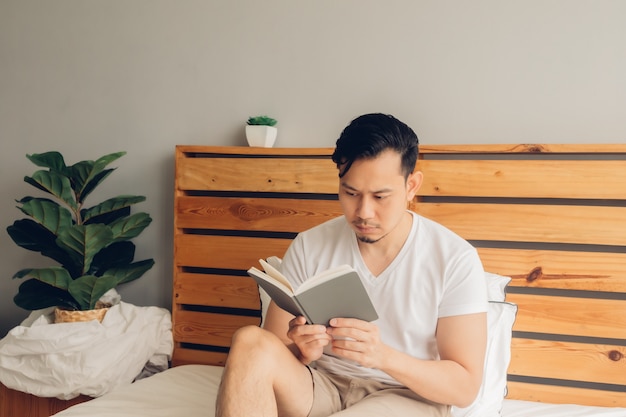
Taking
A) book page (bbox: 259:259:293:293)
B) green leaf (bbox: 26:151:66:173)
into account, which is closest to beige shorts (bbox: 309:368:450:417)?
book page (bbox: 259:259:293:293)

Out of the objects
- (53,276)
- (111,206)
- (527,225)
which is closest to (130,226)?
(111,206)

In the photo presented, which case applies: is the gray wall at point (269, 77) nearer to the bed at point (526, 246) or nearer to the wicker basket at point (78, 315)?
the bed at point (526, 246)

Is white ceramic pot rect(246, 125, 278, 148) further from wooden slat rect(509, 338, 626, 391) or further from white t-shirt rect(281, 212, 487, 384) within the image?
wooden slat rect(509, 338, 626, 391)

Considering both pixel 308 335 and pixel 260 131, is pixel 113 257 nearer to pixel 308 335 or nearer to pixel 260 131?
pixel 260 131

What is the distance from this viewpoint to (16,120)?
278cm

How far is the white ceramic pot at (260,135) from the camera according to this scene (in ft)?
7.45

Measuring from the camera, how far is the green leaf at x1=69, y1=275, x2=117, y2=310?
2148 mm

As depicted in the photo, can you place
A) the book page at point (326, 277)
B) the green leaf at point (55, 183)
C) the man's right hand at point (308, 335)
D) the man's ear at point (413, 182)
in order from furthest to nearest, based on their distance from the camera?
the green leaf at point (55, 183) < the man's ear at point (413, 182) < the man's right hand at point (308, 335) < the book page at point (326, 277)

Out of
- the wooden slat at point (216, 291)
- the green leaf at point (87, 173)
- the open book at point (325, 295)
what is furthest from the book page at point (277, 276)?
the green leaf at point (87, 173)

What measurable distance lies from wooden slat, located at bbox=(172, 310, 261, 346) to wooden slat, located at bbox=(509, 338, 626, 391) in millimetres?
978

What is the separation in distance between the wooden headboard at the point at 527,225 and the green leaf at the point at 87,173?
363 millimetres

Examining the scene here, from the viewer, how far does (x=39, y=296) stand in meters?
2.27

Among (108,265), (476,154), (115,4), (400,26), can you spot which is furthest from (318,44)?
(108,265)

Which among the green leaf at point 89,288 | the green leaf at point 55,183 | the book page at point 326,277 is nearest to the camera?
the book page at point 326,277
